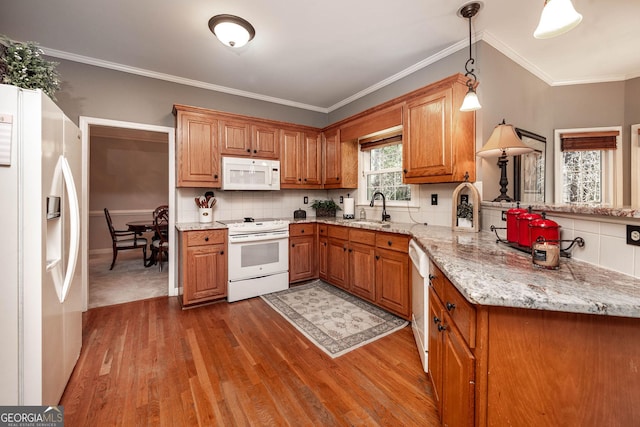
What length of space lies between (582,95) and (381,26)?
119 inches

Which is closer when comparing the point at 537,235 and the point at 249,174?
the point at 537,235

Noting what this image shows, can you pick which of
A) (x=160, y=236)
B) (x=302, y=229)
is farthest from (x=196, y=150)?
(x=160, y=236)

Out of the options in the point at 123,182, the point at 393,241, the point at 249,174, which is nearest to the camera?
the point at 393,241

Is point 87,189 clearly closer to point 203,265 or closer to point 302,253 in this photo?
point 203,265

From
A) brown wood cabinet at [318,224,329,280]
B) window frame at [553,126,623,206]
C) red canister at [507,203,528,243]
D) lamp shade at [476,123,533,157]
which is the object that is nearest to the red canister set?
red canister at [507,203,528,243]

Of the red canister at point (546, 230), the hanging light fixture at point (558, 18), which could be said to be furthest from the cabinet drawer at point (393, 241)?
the hanging light fixture at point (558, 18)

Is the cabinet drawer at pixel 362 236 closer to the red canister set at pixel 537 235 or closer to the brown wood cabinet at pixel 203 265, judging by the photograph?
the red canister set at pixel 537 235

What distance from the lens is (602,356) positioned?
2.66 ft

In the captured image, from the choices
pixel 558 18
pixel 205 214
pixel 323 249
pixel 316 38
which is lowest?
pixel 323 249

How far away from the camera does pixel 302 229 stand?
11.7 feet

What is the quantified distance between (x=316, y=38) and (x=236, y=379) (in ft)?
9.68

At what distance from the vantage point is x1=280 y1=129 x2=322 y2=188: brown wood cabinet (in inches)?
148

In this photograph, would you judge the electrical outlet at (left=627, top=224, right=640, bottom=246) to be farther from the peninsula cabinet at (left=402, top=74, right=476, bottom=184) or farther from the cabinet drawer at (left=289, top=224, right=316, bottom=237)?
the cabinet drawer at (left=289, top=224, right=316, bottom=237)

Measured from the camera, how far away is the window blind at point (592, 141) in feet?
10.8
